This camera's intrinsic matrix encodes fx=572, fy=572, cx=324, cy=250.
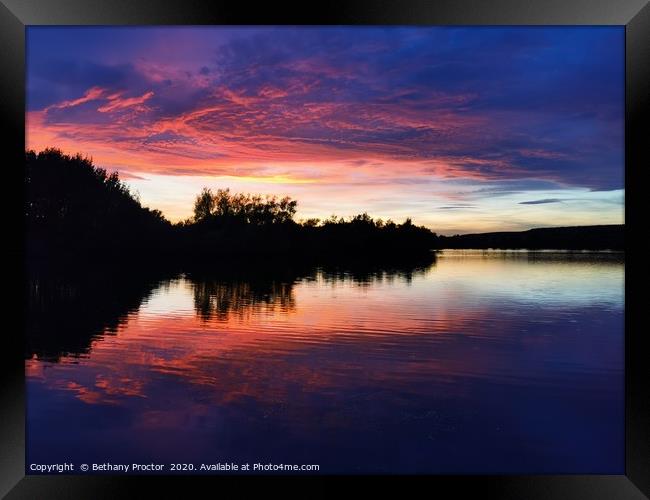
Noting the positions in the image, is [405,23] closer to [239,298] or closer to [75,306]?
[75,306]

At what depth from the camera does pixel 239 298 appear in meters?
19.6

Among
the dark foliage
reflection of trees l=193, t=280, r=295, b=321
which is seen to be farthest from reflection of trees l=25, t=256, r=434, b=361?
the dark foliage

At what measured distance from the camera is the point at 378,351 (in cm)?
1070

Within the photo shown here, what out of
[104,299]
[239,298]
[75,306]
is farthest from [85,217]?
[239,298]

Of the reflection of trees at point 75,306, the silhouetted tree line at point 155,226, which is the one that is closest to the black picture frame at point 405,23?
the reflection of trees at point 75,306

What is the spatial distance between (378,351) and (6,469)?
660 cm

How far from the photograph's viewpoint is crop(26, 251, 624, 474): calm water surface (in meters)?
6.54

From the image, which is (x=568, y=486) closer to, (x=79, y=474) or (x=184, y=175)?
(x=79, y=474)

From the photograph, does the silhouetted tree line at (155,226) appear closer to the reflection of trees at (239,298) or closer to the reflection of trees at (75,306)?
the reflection of trees at (75,306)

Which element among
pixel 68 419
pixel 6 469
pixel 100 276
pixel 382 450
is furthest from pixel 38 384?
pixel 100 276

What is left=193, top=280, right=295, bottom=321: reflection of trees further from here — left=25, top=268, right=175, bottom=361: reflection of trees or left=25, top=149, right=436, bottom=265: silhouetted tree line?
left=25, top=149, right=436, bottom=265: silhouetted tree line

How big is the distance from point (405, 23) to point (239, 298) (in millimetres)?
15033

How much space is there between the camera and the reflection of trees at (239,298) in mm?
16297

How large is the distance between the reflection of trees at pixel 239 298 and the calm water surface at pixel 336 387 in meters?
0.26
